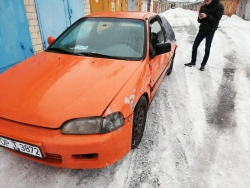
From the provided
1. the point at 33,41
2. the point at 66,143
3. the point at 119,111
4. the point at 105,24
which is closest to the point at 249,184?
the point at 119,111

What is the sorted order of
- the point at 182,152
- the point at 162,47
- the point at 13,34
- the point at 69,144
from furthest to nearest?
1. the point at 13,34
2. the point at 162,47
3. the point at 182,152
4. the point at 69,144

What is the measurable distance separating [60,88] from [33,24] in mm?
4226

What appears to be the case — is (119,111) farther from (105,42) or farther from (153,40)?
(153,40)

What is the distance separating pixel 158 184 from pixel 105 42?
73.1 inches

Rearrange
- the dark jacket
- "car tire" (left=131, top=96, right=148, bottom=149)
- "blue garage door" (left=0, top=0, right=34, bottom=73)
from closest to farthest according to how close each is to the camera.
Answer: "car tire" (left=131, top=96, right=148, bottom=149) < the dark jacket < "blue garage door" (left=0, top=0, right=34, bottom=73)

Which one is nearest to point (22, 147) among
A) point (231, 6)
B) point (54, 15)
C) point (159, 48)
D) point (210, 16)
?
point (159, 48)

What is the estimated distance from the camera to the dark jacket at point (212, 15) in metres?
4.18

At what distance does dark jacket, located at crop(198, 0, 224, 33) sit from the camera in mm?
4176

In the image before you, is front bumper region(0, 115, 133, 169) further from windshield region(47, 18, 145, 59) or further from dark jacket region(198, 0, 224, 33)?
dark jacket region(198, 0, 224, 33)

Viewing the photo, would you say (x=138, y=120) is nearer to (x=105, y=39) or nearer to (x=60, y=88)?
(x=60, y=88)

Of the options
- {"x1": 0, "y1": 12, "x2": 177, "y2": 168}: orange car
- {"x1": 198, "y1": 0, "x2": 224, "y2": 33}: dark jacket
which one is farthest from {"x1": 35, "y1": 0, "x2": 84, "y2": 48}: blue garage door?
{"x1": 198, "y1": 0, "x2": 224, "y2": 33}: dark jacket

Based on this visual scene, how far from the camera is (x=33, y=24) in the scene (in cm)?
523

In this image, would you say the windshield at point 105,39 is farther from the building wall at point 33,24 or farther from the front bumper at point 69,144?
the building wall at point 33,24

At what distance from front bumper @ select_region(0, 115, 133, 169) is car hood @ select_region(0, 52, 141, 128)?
76 millimetres
